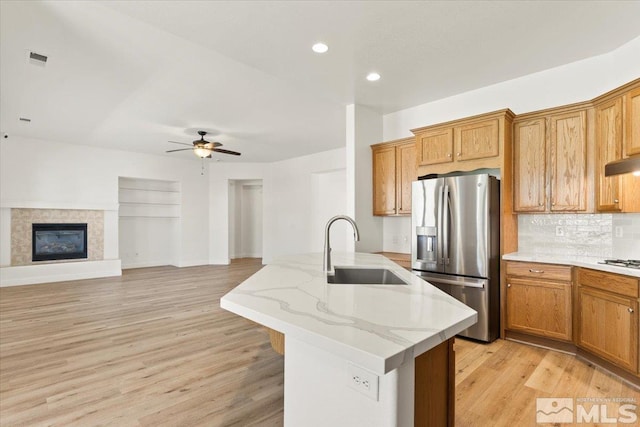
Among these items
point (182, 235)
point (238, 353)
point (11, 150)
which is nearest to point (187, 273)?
point (182, 235)

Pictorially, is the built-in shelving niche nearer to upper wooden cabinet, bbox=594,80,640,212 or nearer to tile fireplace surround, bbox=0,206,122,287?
tile fireplace surround, bbox=0,206,122,287

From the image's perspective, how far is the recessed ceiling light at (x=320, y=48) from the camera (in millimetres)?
2922

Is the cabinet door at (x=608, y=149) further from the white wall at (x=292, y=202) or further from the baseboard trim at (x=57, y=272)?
the baseboard trim at (x=57, y=272)

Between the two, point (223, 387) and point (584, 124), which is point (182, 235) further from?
point (584, 124)

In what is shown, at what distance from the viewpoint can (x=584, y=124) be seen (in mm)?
3047

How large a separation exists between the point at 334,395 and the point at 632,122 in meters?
3.22

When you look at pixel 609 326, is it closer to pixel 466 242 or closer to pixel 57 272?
pixel 466 242

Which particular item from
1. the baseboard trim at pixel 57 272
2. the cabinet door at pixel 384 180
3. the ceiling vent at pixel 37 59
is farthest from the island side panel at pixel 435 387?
the baseboard trim at pixel 57 272

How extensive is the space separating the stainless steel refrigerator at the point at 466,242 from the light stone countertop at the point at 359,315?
1.73 metres

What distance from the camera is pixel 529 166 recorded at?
3.34 meters

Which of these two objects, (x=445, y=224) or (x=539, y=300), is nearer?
(x=539, y=300)

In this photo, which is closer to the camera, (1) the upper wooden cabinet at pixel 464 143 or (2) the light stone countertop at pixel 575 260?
(2) the light stone countertop at pixel 575 260

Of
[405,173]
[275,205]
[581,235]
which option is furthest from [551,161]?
[275,205]

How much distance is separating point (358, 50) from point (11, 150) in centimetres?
701
